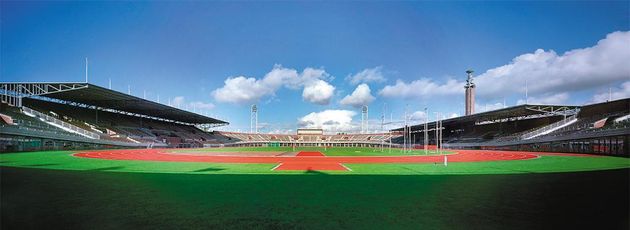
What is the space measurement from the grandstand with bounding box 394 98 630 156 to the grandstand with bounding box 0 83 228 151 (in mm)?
48731

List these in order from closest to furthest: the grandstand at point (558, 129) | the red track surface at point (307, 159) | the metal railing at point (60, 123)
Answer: the red track surface at point (307, 159)
the grandstand at point (558, 129)
the metal railing at point (60, 123)

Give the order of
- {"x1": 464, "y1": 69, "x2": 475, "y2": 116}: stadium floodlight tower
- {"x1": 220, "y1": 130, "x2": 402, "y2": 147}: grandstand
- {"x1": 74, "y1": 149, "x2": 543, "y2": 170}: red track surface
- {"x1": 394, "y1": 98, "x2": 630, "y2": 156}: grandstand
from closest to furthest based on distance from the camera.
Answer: {"x1": 74, "y1": 149, "x2": 543, "y2": 170}: red track surface → {"x1": 394, "y1": 98, "x2": 630, "y2": 156}: grandstand → {"x1": 464, "y1": 69, "x2": 475, "y2": 116}: stadium floodlight tower → {"x1": 220, "y1": 130, "x2": 402, "y2": 147}: grandstand

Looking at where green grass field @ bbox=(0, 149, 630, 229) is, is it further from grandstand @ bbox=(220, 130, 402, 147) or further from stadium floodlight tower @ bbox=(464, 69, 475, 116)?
stadium floodlight tower @ bbox=(464, 69, 475, 116)

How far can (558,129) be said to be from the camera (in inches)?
1994

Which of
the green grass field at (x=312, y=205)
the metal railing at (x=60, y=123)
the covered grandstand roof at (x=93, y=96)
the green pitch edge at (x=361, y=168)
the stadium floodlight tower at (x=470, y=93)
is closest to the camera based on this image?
the green grass field at (x=312, y=205)

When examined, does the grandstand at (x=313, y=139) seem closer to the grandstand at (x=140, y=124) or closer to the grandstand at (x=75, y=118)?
the grandstand at (x=140, y=124)

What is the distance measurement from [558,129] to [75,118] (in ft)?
260

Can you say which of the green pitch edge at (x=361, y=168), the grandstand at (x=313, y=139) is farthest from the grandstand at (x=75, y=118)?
the grandstand at (x=313, y=139)

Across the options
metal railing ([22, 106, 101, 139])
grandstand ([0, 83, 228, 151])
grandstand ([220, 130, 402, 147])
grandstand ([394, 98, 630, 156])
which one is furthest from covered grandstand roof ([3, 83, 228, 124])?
grandstand ([394, 98, 630, 156])

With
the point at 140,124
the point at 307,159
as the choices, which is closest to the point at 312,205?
the point at 307,159

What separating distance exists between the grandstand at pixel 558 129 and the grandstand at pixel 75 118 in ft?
160

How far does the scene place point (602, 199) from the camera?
8.70 m

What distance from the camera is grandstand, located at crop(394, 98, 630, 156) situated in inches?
1428

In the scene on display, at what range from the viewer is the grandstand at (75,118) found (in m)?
38.4
